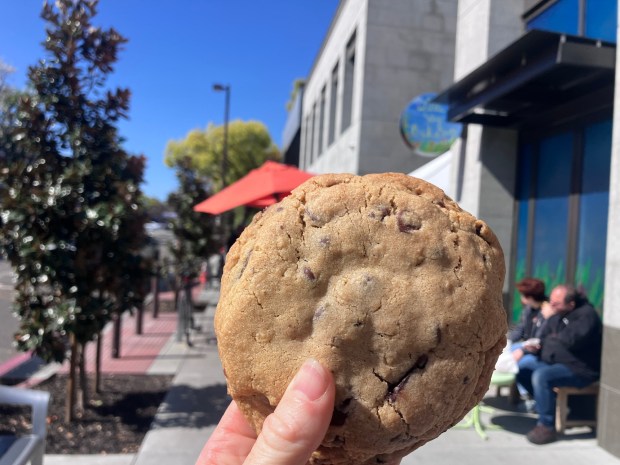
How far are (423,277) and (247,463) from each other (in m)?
0.71

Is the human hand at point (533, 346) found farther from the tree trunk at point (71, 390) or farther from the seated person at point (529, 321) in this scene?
the tree trunk at point (71, 390)

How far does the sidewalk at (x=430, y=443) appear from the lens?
14.0 ft

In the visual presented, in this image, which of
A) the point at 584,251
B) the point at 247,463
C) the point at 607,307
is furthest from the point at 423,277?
the point at 584,251

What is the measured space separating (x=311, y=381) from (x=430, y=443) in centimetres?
385

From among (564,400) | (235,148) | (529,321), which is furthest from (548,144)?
(235,148)

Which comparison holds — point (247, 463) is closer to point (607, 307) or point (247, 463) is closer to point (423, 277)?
point (423, 277)

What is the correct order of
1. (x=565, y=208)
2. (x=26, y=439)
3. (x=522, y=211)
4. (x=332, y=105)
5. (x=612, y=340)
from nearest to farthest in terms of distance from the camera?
1. (x=26, y=439)
2. (x=612, y=340)
3. (x=565, y=208)
4. (x=522, y=211)
5. (x=332, y=105)

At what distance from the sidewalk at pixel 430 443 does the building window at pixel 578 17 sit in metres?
4.76

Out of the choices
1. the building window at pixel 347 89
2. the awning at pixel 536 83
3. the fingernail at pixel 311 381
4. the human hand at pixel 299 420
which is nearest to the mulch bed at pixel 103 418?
the human hand at pixel 299 420

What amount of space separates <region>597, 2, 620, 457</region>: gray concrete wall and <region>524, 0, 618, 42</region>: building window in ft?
7.02

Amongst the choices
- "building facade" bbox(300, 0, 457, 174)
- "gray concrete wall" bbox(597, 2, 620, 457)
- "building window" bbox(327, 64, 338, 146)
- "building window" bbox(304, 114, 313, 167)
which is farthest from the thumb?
"building window" bbox(304, 114, 313, 167)

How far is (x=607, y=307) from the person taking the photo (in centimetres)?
461

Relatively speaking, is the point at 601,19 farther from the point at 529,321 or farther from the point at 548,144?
the point at 529,321

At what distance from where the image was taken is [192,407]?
5.50 meters
